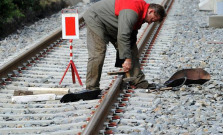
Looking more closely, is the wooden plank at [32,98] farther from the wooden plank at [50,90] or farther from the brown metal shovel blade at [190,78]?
the brown metal shovel blade at [190,78]

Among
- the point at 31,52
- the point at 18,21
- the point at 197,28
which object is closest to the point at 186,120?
the point at 31,52

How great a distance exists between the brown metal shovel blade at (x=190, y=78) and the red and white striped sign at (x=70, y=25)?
1892mm

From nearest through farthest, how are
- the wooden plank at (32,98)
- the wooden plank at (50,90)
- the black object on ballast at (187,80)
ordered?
the wooden plank at (32,98)
the wooden plank at (50,90)
the black object on ballast at (187,80)

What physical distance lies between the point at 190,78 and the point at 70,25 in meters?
2.27

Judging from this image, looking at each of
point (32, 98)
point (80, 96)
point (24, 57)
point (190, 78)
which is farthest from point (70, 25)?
point (190, 78)

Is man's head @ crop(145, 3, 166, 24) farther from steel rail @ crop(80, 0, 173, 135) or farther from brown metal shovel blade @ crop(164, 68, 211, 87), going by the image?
brown metal shovel blade @ crop(164, 68, 211, 87)

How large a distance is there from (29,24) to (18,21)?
0.67 metres

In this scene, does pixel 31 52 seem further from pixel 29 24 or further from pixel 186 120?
pixel 29 24

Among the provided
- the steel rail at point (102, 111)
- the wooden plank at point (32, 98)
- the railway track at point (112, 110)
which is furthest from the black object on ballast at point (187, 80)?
the wooden plank at point (32, 98)

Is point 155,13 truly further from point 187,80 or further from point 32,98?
point 32,98

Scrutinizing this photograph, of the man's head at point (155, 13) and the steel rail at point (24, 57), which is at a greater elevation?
the man's head at point (155, 13)

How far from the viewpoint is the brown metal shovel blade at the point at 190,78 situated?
7.16m

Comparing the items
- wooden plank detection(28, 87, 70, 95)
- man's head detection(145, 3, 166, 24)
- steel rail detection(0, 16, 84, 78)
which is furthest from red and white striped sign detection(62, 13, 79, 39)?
man's head detection(145, 3, 166, 24)

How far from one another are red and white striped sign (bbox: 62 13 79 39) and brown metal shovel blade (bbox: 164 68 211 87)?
6.21ft
